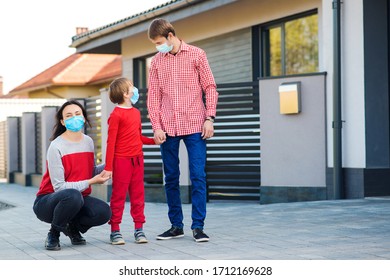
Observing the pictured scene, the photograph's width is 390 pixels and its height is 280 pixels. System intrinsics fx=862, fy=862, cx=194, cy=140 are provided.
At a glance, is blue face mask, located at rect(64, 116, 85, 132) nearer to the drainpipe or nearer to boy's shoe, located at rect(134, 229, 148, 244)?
boy's shoe, located at rect(134, 229, 148, 244)

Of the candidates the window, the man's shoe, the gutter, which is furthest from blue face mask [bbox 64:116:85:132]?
the gutter

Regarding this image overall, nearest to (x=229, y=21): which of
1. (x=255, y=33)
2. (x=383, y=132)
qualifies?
(x=255, y=33)

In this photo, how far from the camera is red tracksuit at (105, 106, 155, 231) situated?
7559 mm

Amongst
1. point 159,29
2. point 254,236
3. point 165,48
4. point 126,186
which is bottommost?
point 254,236

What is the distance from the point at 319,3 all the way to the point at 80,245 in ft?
23.2

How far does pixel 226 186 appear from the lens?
44.0ft

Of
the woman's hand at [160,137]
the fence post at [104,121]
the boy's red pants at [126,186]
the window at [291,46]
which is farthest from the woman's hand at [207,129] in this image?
the fence post at [104,121]

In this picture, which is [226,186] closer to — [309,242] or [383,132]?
[383,132]

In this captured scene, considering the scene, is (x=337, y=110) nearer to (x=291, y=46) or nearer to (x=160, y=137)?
(x=291, y=46)

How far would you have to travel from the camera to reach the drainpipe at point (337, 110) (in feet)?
37.6

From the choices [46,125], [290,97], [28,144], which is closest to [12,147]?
[28,144]

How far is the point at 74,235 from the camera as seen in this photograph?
7.77 metres

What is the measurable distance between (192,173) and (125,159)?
608 mm

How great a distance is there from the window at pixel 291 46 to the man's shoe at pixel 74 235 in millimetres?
7051
